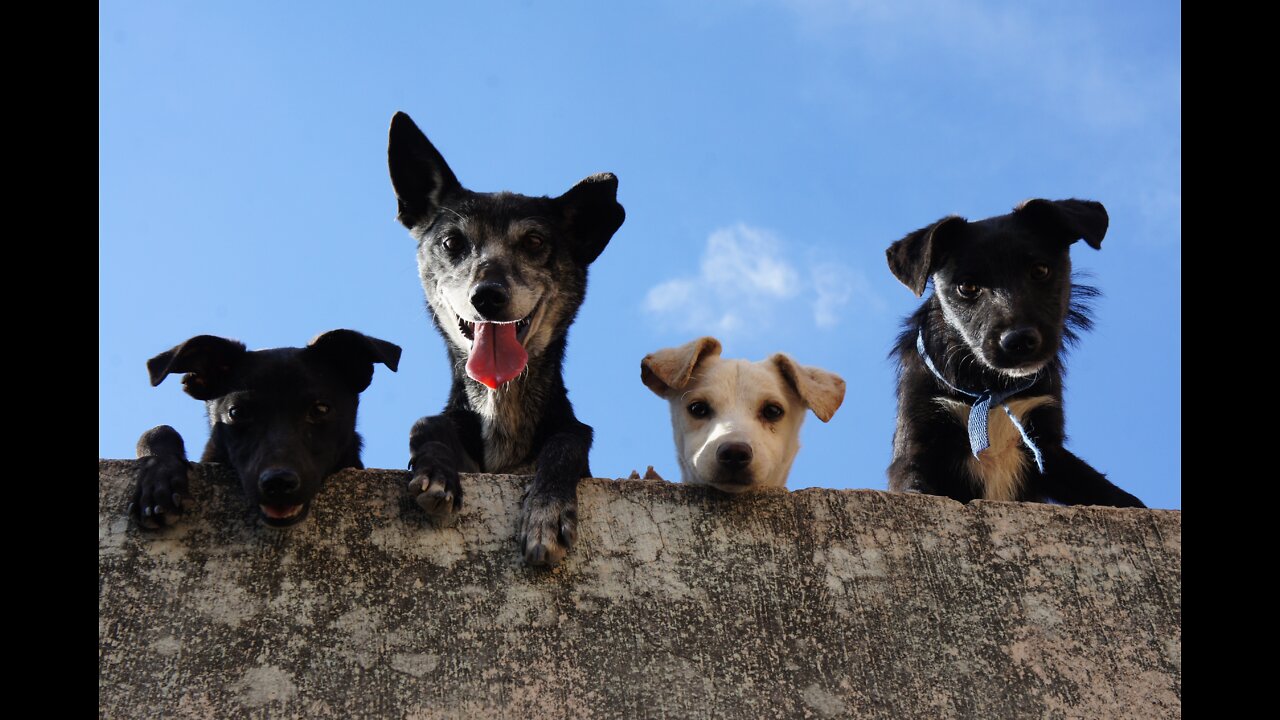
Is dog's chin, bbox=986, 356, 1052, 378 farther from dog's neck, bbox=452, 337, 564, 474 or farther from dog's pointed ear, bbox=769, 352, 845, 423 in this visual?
dog's neck, bbox=452, 337, 564, 474

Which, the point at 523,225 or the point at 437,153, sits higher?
the point at 437,153

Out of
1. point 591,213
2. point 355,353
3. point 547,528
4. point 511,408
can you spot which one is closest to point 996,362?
point 591,213

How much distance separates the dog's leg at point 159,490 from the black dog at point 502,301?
0.90 meters

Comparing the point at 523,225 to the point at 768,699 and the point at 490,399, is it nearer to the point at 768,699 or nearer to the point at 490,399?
the point at 490,399

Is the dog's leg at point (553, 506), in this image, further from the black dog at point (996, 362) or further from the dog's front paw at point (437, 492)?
the black dog at point (996, 362)

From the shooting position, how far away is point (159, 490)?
13.3ft

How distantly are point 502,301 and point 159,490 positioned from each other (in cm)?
183

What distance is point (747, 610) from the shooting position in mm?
4254

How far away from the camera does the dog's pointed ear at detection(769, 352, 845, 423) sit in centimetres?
559

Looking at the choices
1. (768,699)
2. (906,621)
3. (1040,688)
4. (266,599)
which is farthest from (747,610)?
(266,599)

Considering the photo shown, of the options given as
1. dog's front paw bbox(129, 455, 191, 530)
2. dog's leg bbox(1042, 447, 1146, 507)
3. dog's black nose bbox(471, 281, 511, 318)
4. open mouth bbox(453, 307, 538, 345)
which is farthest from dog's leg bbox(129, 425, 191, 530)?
dog's leg bbox(1042, 447, 1146, 507)

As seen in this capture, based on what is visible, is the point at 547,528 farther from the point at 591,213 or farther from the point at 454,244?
the point at 591,213

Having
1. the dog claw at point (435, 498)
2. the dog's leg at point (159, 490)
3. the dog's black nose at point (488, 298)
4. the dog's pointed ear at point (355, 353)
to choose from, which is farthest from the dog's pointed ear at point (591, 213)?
the dog's leg at point (159, 490)
